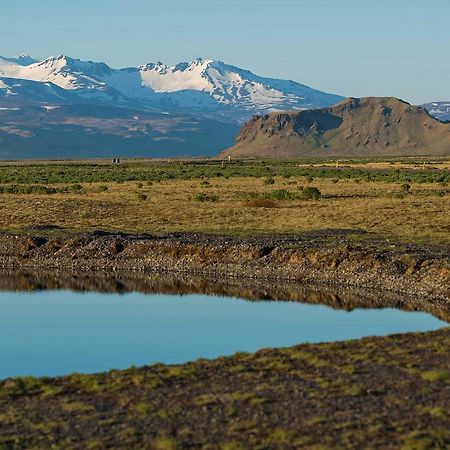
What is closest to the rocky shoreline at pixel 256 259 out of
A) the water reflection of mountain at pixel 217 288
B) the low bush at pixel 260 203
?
the water reflection of mountain at pixel 217 288

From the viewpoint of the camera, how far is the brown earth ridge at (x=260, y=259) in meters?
41.4

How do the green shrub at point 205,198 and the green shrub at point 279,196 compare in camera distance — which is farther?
the green shrub at point 279,196

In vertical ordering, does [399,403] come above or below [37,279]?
above

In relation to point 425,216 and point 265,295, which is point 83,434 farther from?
point 425,216

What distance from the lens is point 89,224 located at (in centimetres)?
6034

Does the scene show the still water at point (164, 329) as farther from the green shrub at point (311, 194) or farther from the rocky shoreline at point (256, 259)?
the green shrub at point (311, 194)

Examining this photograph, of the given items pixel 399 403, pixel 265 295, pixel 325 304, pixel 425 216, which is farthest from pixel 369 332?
pixel 425 216

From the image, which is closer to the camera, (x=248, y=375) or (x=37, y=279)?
(x=248, y=375)

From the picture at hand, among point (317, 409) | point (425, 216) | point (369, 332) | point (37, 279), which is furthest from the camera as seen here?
point (425, 216)

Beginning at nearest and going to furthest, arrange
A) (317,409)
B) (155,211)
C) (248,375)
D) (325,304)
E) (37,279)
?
1. (317,409)
2. (248,375)
3. (325,304)
4. (37,279)
5. (155,211)

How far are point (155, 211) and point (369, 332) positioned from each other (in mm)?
35088

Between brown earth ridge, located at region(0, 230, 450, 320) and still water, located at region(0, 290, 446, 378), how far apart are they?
3.17 m

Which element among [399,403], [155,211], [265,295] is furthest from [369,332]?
[155,211]

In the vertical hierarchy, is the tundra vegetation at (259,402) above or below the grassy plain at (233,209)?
above
